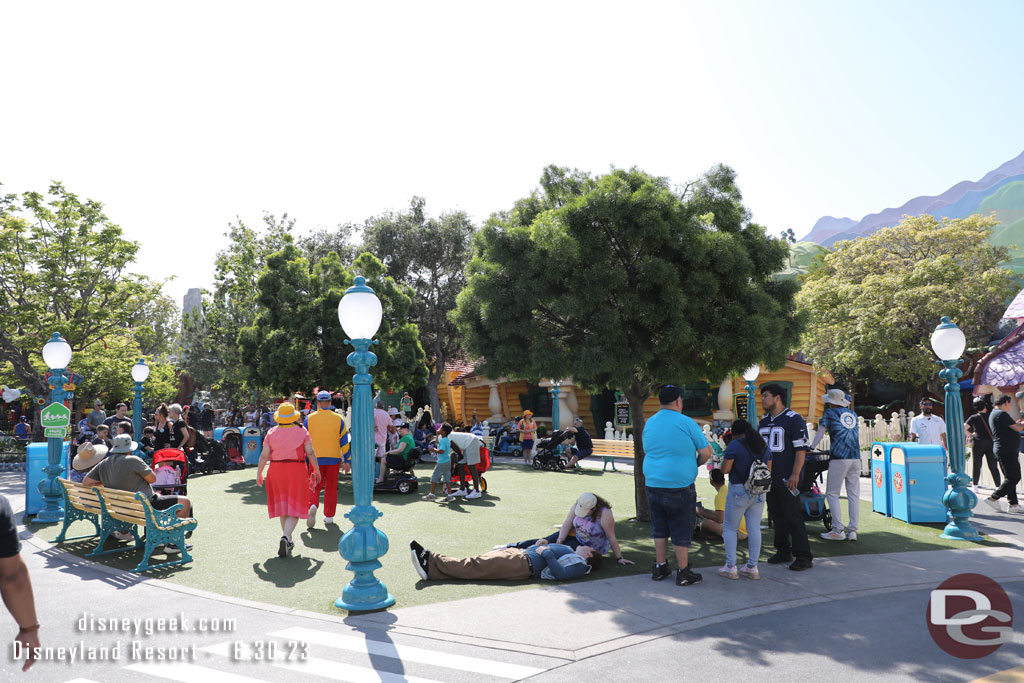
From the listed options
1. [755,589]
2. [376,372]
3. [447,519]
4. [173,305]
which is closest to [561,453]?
[376,372]

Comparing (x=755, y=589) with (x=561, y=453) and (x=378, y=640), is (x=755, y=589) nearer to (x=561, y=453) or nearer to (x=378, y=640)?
(x=378, y=640)

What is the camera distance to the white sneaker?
21.9ft

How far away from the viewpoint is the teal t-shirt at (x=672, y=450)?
21.4 ft

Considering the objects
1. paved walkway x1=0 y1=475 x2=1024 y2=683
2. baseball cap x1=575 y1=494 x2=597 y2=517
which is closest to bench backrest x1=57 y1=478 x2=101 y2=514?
paved walkway x1=0 y1=475 x2=1024 y2=683

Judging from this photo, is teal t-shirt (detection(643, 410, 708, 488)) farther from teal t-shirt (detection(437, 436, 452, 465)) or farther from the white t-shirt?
the white t-shirt

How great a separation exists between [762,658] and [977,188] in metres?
111

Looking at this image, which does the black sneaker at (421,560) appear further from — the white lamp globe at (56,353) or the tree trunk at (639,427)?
the white lamp globe at (56,353)

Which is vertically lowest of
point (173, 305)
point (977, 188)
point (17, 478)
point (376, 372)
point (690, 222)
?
point (17, 478)

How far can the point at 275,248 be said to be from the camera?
34.3m

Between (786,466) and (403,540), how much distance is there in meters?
4.78

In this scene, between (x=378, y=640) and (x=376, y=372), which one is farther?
(x=376, y=372)

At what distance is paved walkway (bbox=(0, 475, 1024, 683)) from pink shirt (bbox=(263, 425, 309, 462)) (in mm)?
1876

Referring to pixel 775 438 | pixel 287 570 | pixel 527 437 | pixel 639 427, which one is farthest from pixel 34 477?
pixel 527 437

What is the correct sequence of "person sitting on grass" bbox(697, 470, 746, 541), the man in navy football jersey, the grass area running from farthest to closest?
"person sitting on grass" bbox(697, 470, 746, 541), the man in navy football jersey, the grass area
